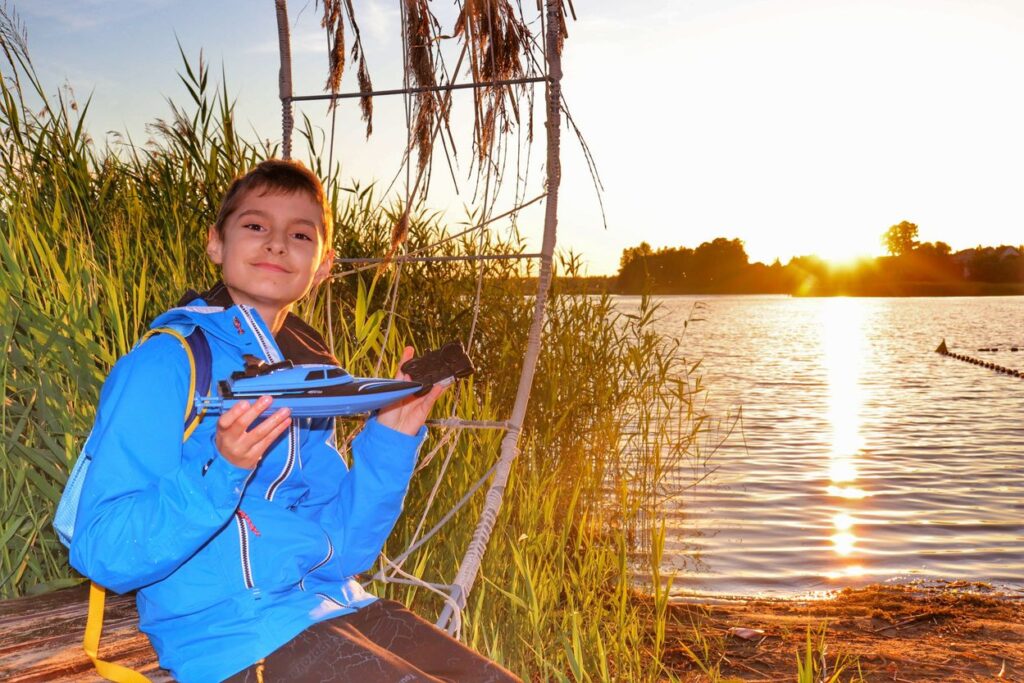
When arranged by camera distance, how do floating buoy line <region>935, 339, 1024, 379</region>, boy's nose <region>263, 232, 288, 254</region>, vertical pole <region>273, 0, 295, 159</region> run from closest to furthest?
boy's nose <region>263, 232, 288, 254</region>
vertical pole <region>273, 0, 295, 159</region>
floating buoy line <region>935, 339, 1024, 379</region>

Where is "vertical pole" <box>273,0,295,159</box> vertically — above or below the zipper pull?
above

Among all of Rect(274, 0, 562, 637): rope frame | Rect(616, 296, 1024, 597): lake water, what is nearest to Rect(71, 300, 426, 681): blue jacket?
Rect(274, 0, 562, 637): rope frame

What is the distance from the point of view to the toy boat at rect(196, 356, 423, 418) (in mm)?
1298

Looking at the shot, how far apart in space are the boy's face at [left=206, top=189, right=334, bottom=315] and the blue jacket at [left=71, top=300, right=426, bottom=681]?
11 cm

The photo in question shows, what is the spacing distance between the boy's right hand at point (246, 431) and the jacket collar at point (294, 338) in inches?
14.6

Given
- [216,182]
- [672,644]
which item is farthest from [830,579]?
[216,182]

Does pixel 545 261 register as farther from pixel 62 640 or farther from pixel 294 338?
pixel 62 640

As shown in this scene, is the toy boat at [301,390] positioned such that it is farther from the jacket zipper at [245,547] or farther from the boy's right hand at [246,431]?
the jacket zipper at [245,547]

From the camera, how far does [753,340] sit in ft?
101

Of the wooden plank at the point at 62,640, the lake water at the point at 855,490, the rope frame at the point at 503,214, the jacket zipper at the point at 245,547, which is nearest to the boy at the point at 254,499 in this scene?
the jacket zipper at the point at 245,547

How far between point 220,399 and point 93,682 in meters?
0.76

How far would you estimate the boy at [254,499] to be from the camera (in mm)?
1342

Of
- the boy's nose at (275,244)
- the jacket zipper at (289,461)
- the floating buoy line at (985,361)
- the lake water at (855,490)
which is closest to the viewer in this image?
the jacket zipper at (289,461)

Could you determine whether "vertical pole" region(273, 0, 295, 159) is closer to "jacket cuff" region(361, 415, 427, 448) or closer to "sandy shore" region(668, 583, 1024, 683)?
"jacket cuff" region(361, 415, 427, 448)
